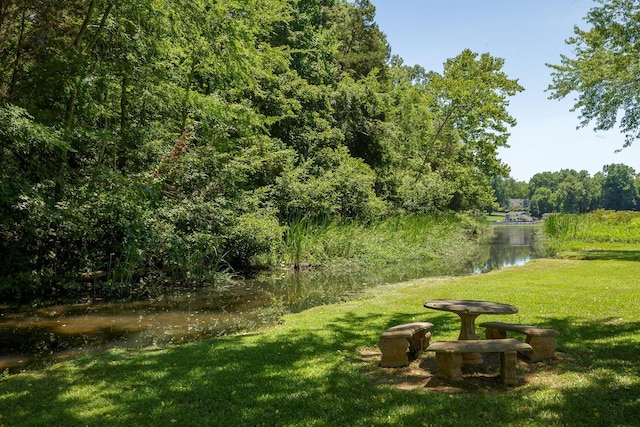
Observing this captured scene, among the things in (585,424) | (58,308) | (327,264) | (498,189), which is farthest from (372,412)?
(498,189)

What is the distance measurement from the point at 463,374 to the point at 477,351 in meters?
0.76

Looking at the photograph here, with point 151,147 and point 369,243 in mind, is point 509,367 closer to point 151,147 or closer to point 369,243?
point 151,147

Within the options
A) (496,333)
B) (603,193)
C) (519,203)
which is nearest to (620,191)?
(603,193)

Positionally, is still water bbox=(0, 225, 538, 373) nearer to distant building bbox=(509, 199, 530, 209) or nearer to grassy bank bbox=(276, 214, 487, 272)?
grassy bank bbox=(276, 214, 487, 272)

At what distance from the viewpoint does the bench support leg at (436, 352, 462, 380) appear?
505cm

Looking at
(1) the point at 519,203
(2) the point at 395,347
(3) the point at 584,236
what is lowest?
(2) the point at 395,347

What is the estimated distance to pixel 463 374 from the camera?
5.35 metres

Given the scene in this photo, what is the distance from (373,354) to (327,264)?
1159 centimetres

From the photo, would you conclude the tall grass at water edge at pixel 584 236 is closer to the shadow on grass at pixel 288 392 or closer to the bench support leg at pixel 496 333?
the bench support leg at pixel 496 333

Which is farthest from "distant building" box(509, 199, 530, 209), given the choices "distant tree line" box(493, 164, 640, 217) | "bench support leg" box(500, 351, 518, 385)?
"bench support leg" box(500, 351, 518, 385)

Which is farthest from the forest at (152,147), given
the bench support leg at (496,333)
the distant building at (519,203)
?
the distant building at (519,203)

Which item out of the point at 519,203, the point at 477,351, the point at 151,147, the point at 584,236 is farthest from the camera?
the point at 519,203

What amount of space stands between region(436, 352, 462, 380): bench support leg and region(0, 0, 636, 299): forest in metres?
8.39

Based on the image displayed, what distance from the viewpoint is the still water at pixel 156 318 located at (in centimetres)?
804
